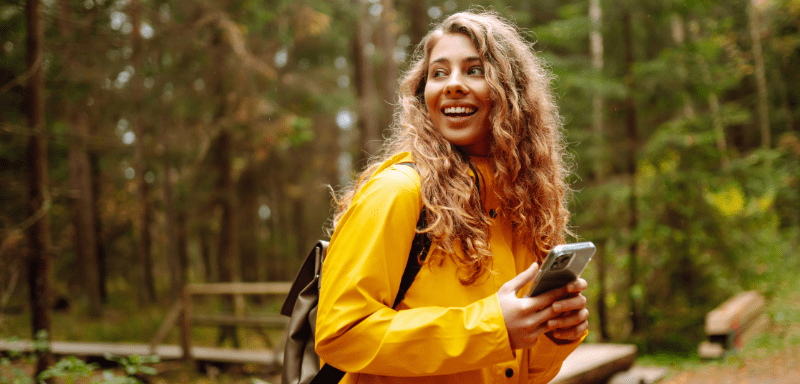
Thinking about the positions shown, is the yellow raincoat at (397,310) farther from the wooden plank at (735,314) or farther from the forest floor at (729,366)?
the wooden plank at (735,314)

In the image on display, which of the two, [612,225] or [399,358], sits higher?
[399,358]

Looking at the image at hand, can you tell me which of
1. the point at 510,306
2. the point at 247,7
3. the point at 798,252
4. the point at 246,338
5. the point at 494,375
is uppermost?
the point at 247,7

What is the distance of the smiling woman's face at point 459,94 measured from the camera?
1857 mm

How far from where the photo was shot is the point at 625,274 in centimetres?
1067

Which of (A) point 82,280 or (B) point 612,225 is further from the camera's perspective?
(A) point 82,280

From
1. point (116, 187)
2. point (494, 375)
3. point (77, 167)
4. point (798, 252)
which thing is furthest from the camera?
point (116, 187)

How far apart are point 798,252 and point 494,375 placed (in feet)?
54.1

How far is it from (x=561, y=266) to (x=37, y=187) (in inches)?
215

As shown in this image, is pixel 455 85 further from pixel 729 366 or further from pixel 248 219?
pixel 248 219

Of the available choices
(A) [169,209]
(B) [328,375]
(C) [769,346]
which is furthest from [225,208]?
(B) [328,375]

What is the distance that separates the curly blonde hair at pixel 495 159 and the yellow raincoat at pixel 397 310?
65 mm

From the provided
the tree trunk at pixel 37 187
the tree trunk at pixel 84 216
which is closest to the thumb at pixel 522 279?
the tree trunk at pixel 37 187

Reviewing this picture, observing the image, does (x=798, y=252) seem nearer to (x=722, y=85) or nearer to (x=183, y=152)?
(x=722, y=85)

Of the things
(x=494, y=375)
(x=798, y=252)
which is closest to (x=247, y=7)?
(x=494, y=375)
